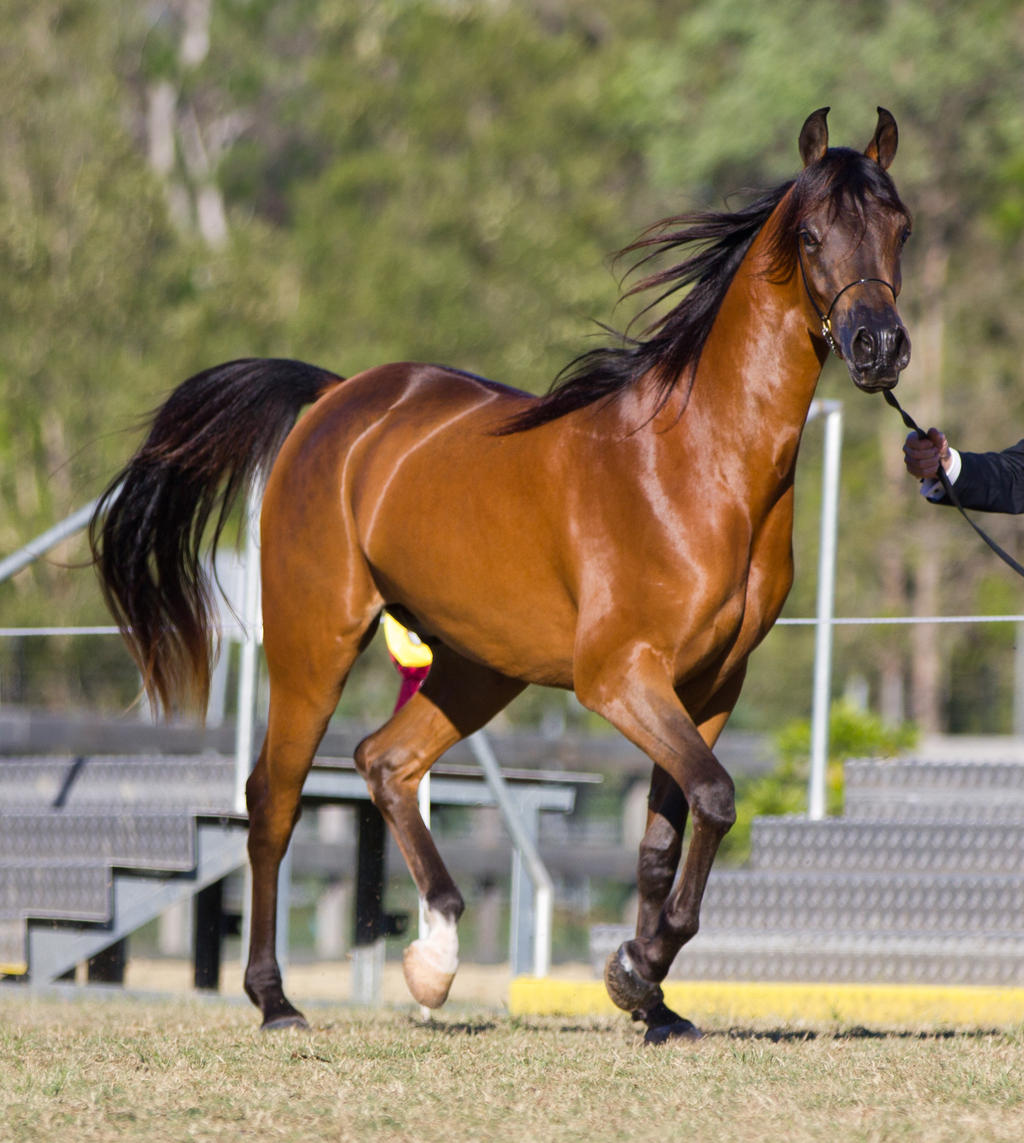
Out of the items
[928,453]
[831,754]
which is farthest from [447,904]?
[831,754]

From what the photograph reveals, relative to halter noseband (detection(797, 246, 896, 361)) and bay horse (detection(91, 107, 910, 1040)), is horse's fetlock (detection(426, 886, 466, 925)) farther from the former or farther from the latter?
halter noseband (detection(797, 246, 896, 361))

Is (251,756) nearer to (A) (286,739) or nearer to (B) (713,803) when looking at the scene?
(A) (286,739)

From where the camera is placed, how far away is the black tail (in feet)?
20.0

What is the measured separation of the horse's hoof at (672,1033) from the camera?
4.74 meters

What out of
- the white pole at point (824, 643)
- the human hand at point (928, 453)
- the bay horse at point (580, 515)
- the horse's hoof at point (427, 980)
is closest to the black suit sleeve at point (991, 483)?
the human hand at point (928, 453)

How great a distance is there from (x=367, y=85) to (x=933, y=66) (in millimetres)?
9536

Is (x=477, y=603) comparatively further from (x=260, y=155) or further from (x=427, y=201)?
(x=260, y=155)

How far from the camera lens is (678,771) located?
14.5 ft

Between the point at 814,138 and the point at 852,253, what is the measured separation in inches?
16.2

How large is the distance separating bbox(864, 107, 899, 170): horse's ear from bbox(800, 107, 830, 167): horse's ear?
18 centimetres

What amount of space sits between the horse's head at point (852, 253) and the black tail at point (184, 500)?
216cm

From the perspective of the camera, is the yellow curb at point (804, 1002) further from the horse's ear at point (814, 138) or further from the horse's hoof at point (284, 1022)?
the horse's ear at point (814, 138)

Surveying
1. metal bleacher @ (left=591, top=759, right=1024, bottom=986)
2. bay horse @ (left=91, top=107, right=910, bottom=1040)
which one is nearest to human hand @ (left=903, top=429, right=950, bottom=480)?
bay horse @ (left=91, top=107, right=910, bottom=1040)

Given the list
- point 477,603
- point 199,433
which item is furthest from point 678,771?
point 199,433
